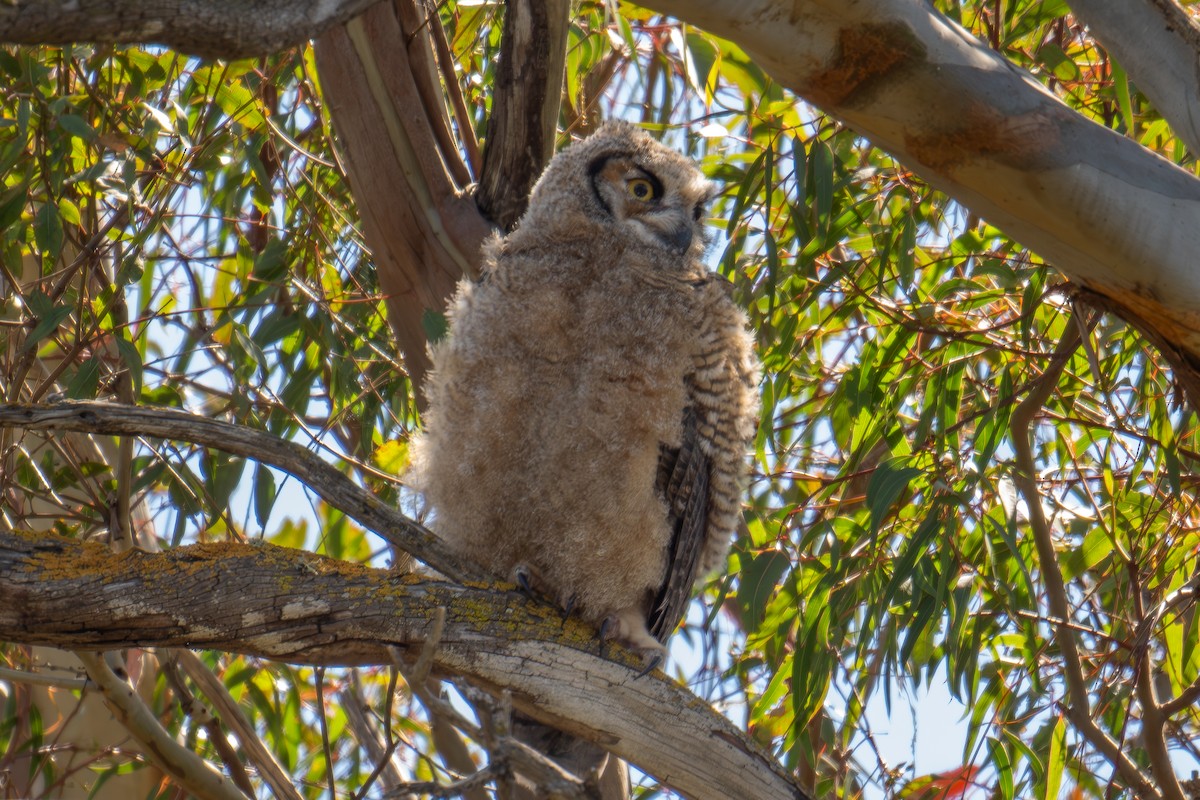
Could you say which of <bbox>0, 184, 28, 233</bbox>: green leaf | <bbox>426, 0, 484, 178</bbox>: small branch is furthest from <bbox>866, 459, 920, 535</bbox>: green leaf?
<bbox>0, 184, 28, 233</bbox>: green leaf

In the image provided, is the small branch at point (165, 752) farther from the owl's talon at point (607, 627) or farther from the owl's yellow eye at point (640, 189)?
the owl's yellow eye at point (640, 189)

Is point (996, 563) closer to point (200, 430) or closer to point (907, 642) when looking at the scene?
point (907, 642)

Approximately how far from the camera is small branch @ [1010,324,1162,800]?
2.59 meters

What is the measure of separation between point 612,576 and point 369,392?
1420 millimetres

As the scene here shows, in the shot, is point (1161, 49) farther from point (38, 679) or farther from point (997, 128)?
point (38, 679)

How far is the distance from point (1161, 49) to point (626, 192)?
100cm

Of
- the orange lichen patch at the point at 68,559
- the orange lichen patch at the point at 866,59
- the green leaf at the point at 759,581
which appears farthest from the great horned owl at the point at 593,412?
the orange lichen patch at the point at 68,559

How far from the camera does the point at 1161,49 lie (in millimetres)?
1755

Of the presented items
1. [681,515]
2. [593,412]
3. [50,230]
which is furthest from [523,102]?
[50,230]

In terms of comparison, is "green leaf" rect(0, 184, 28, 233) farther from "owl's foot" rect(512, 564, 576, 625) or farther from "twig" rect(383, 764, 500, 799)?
"twig" rect(383, 764, 500, 799)

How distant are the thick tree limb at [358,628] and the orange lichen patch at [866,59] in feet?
2.94

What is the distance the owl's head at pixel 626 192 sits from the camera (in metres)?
2.33

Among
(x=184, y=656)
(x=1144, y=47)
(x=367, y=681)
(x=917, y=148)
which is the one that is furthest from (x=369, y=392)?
(x=1144, y=47)

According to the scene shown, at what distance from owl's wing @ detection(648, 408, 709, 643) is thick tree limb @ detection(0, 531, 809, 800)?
0.41 meters
